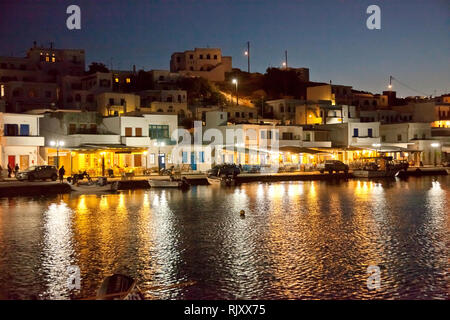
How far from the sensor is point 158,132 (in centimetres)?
4947

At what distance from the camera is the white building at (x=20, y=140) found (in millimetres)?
40812

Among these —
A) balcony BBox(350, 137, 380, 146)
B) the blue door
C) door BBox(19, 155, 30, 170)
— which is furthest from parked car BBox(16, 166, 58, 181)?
balcony BBox(350, 137, 380, 146)

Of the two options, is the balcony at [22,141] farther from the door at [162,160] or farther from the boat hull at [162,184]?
the boat hull at [162,184]

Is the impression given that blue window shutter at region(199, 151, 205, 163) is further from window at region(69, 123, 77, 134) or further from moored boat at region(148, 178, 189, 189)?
moored boat at region(148, 178, 189, 189)

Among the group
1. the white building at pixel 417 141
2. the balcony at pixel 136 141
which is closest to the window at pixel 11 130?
the balcony at pixel 136 141

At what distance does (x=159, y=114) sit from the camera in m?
49.6

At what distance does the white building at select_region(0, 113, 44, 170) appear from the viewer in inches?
1607

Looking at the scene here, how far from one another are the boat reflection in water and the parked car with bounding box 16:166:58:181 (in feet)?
35.8

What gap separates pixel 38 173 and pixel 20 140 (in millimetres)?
5025

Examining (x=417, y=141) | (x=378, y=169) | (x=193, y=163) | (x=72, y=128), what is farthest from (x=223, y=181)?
(x=417, y=141)
